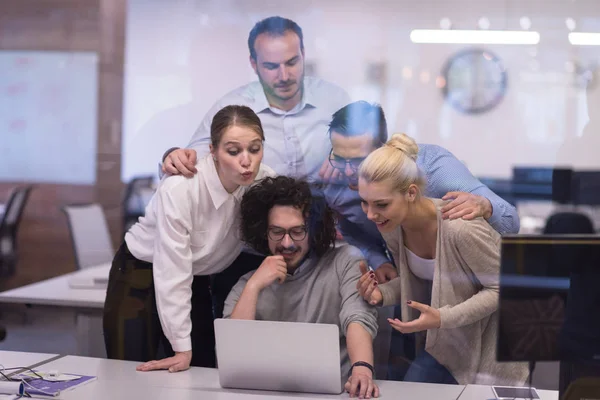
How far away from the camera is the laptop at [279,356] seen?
7.61 feet

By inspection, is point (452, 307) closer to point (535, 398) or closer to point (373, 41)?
point (535, 398)

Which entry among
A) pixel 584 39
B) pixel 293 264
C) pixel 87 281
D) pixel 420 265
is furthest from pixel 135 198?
pixel 584 39

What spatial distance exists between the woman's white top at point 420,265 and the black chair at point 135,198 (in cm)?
123

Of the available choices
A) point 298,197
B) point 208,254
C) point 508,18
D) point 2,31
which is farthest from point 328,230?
point 2,31

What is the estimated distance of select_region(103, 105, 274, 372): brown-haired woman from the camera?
2.78 meters

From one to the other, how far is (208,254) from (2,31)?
10.4ft

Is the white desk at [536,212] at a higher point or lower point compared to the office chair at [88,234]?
higher

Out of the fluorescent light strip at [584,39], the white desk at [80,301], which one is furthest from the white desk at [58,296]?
the fluorescent light strip at [584,39]

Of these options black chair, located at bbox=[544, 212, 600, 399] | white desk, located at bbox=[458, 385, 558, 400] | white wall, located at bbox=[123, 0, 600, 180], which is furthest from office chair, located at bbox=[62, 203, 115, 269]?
black chair, located at bbox=[544, 212, 600, 399]

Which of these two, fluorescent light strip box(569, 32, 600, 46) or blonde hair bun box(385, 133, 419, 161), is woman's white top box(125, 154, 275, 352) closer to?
blonde hair bun box(385, 133, 419, 161)

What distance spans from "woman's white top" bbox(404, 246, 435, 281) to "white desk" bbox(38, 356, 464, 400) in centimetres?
48

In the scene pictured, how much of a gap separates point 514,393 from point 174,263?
A: 1254 millimetres

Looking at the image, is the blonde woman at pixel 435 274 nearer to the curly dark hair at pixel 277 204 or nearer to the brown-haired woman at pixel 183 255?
the curly dark hair at pixel 277 204

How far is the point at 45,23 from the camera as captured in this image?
17.6ft
